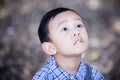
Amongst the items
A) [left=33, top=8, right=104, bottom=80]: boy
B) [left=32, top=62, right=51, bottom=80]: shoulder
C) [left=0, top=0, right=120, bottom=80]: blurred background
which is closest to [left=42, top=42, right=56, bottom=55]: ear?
[left=33, top=8, right=104, bottom=80]: boy

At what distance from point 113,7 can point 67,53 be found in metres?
2.48

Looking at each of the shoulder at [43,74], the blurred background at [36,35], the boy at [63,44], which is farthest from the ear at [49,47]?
the blurred background at [36,35]

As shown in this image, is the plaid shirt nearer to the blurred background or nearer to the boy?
the boy

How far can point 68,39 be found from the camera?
241 centimetres

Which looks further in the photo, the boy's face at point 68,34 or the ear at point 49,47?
the ear at point 49,47

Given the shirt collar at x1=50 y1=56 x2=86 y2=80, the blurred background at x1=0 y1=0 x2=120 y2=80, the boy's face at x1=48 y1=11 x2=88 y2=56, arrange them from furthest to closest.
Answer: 1. the blurred background at x1=0 y1=0 x2=120 y2=80
2. the shirt collar at x1=50 y1=56 x2=86 y2=80
3. the boy's face at x1=48 y1=11 x2=88 y2=56

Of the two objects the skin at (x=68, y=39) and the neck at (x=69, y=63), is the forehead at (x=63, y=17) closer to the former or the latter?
the skin at (x=68, y=39)

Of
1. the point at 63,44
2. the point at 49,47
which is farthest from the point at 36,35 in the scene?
the point at 63,44

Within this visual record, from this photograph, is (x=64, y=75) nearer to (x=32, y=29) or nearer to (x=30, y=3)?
(x=32, y=29)

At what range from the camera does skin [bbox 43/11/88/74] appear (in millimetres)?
2406

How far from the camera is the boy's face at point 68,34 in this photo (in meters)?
2.40

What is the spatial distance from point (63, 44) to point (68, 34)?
72 mm

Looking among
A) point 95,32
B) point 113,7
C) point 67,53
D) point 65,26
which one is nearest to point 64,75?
point 67,53

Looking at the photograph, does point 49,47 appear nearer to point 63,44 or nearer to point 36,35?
point 63,44
